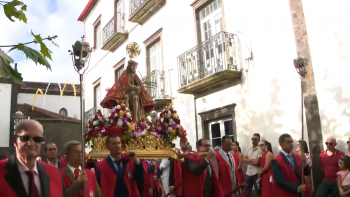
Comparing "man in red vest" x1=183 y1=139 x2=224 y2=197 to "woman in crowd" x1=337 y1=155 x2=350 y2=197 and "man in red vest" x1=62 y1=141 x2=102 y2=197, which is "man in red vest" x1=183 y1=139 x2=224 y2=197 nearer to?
"man in red vest" x1=62 y1=141 x2=102 y2=197

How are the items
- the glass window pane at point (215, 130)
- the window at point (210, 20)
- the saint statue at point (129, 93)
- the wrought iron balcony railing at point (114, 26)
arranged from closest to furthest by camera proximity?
the saint statue at point (129, 93) < the glass window pane at point (215, 130) < the window at point (210, 20) < the wrought iron balcony railing at point (114, 26)

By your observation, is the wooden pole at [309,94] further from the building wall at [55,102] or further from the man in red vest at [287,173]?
the building wall at [55,102]

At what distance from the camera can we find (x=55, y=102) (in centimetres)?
3180

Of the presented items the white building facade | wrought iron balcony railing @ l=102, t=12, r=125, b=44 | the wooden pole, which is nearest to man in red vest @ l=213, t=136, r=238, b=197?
the wooden pole

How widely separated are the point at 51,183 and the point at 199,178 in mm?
3195

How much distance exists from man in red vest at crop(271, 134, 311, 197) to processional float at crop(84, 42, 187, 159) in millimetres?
1654

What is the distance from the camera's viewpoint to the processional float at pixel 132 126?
6.14 metres

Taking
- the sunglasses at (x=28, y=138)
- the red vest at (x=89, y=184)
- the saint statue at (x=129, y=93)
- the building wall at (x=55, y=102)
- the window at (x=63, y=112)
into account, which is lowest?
the red vest at (x=89, y=184)

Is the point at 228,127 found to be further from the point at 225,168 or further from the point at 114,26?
the point at 114,26

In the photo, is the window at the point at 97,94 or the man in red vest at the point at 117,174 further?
the window at the point at 97,94

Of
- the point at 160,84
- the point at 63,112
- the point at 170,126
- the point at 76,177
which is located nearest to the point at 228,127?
the point at 160,84

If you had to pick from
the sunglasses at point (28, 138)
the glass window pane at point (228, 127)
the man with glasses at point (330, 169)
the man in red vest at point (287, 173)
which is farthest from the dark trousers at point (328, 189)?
the sunglasses at point (28, 138)

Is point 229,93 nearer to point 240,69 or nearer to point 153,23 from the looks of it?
point 240,69

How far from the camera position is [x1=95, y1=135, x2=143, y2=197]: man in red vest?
477cm
